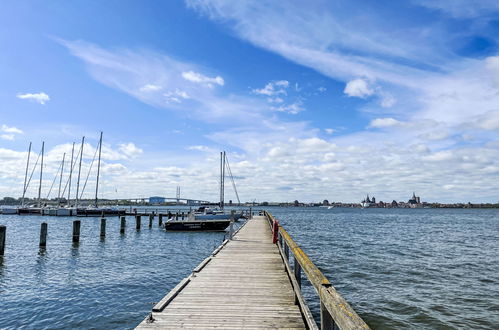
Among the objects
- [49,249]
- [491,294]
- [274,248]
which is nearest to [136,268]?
[274,248]

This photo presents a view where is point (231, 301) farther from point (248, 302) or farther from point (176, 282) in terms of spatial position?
point (176, 282)

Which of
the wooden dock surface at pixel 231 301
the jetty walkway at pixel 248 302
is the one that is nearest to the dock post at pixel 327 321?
the jetty walkway at pixel 248 302

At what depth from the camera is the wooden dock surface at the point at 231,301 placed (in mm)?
5613

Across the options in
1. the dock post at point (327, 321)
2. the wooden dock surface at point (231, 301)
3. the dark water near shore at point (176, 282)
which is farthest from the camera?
the dark water near shore at point (176, 282)

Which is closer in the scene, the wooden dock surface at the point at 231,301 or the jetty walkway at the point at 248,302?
the jetty walkway at the point at 248,302

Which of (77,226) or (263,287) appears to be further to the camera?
(77,226)

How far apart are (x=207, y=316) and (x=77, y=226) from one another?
951 inches

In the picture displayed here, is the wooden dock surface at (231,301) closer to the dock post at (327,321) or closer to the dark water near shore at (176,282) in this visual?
the dock post at (327,321)

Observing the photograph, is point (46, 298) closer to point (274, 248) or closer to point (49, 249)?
point (274, 248)

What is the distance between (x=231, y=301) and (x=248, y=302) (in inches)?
13.9

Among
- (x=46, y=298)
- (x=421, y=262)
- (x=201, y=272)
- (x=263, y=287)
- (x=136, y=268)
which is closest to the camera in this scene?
(x=263, y=287)

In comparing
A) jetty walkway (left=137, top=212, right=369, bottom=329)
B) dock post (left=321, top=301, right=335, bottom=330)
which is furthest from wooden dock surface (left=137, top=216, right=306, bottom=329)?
dock post (left=321, top=301, right=335, bottom=330)

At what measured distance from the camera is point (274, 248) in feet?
49.8

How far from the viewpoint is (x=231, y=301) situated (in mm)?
6871
